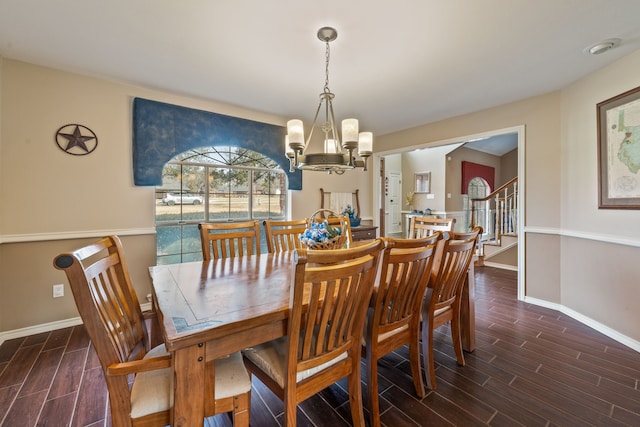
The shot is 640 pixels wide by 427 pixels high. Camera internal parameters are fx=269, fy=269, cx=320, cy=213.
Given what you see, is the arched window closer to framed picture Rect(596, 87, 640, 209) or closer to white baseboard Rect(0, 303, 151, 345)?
white baseboard Rect(0, 303, 151, 345)

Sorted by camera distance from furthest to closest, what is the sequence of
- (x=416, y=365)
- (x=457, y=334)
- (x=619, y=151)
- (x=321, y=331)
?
(x=619, y=151) < (x=457, y=334) < (x=416, y=365) < (x=321, y=331)

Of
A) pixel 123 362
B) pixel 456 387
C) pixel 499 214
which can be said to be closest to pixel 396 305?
pixel 456 387

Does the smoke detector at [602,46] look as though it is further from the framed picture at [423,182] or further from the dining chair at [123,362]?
the framed picture at [423,182]

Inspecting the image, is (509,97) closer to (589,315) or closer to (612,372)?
(589,315)

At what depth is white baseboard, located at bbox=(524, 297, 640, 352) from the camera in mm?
2317

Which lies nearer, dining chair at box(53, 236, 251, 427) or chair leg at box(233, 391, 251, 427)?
dining chair at box(53, 236, 251, 427)

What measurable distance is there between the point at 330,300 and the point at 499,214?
17.9ft

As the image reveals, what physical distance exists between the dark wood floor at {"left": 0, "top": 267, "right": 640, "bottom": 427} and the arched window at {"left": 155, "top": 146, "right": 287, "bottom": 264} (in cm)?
126

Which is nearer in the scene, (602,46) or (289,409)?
(289,409)

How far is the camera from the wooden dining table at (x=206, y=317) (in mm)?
978

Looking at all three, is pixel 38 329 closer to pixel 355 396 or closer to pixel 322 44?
pixel 355 396

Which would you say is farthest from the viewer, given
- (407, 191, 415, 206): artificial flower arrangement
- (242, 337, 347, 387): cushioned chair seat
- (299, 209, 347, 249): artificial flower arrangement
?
(407, 191, 415, 206): artificial flower arrangement

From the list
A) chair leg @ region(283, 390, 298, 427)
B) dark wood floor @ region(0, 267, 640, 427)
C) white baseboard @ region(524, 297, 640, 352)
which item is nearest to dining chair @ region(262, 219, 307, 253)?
dark wood floor @ region(0, 267, 640, 427)

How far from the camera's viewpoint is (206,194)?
346 centimetres
